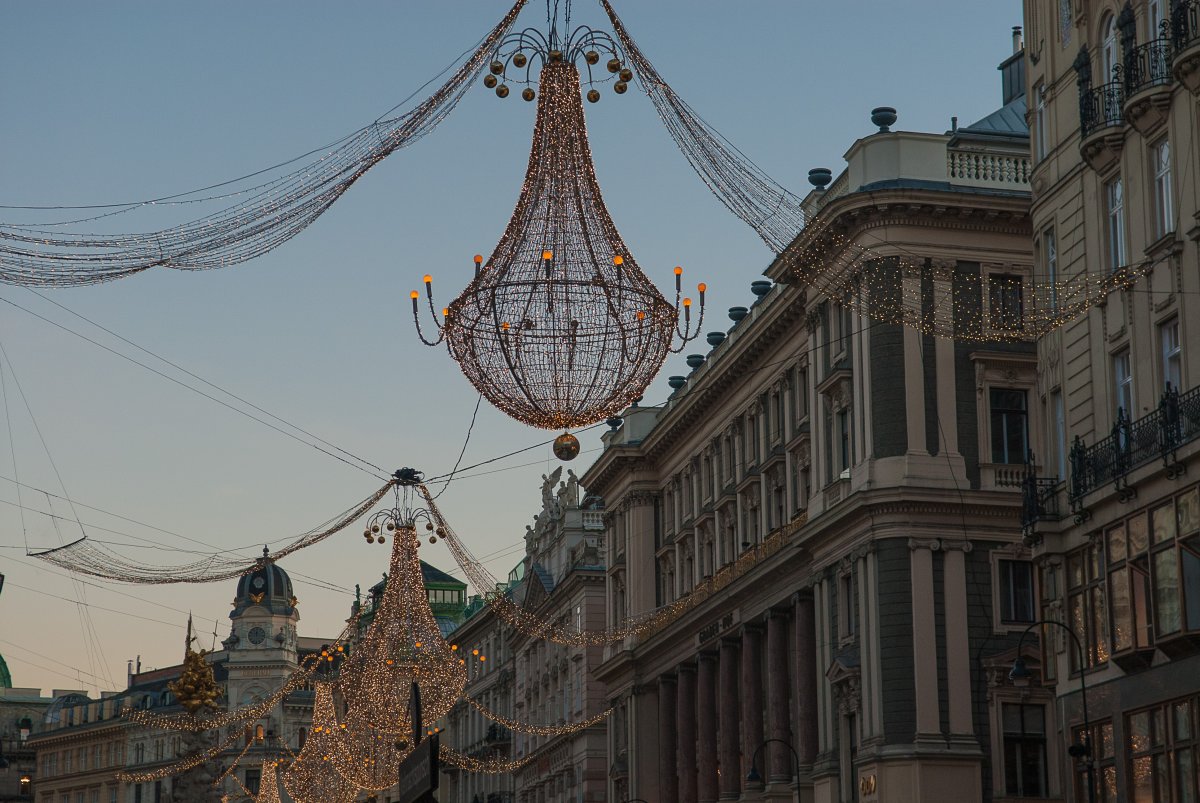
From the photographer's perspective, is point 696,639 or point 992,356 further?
point 696,639

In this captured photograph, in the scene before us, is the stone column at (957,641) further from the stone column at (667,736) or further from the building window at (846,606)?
the stone column at (667,736)

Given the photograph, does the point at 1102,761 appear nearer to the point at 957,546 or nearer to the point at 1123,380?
the point at 1123,380

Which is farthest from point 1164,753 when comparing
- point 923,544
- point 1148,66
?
point 923,544

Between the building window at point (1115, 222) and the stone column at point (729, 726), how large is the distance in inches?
1054

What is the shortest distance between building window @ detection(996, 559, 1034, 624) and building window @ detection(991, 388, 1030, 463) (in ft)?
8.66

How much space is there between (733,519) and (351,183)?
1644 inches

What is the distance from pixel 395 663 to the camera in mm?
48500

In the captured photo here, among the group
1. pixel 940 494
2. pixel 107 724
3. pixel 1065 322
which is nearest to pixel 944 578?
pixel 940 494

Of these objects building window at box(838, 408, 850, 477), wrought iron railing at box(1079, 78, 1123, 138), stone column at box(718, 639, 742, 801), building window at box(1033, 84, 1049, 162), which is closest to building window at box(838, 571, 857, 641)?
building window at box(838, 408, 850, 477)

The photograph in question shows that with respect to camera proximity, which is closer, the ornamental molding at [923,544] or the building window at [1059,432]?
the building window at [1059,432]

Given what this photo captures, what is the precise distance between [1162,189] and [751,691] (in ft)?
88.6

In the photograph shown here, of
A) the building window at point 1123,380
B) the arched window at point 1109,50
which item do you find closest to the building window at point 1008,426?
the building window at point 1123,380

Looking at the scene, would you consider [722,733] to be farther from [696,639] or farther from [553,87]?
[553,87]

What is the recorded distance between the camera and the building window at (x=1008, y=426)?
48.9 meters
